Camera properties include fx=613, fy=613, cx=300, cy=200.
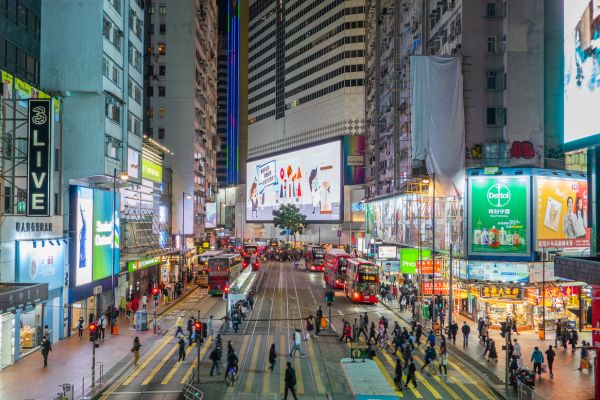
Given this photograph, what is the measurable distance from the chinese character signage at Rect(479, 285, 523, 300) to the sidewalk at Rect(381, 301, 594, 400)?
2692 mm

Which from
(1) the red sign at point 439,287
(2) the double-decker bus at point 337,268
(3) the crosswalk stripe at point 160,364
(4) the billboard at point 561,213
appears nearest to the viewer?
(3) the crosswalk stripe at point 160,364

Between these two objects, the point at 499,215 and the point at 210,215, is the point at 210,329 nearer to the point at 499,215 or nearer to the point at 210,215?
the point at 499,215

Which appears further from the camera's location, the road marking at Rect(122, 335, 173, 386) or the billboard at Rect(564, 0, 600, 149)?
the road marking at Rect(122, 335, 173, 386)

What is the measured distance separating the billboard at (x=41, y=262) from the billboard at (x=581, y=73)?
25.9 m

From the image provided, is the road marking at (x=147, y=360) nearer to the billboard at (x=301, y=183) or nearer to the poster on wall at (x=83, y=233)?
the poster on wall at (x=83, y=233)

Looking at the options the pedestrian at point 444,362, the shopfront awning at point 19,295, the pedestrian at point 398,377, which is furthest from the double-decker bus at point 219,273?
the pedestrian at point 398,377

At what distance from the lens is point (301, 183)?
123 metres

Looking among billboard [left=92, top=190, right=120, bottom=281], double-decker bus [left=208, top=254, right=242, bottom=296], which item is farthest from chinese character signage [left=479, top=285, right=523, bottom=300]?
billboard [left=92, top=190, right=120, bottom=281]

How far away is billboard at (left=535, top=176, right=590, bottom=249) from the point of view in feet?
142

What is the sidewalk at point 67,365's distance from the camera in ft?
79.8

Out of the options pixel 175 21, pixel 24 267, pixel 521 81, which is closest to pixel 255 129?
pixel 175 21

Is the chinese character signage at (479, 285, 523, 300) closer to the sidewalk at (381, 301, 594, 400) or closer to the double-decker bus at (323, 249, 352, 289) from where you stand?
the sidewalk at (381, 301, 594, 400)

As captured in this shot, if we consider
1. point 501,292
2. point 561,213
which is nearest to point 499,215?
point 561,213

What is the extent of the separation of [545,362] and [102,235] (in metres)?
28.7
